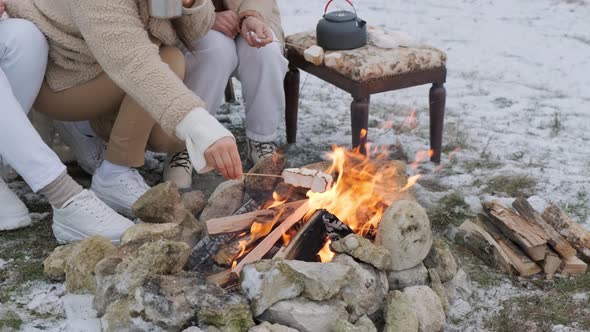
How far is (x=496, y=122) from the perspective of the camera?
4.40 m

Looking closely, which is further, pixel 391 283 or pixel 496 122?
pixel 496 122

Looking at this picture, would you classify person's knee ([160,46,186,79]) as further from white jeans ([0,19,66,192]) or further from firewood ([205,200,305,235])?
firewood ([205,200,305,235])

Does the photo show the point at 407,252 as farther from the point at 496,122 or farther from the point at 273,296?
the point at 496,122

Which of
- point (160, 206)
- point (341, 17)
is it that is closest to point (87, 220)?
point (160, 206)

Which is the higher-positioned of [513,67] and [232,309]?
[232,309]

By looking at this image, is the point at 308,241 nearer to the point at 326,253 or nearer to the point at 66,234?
the point at 326,253

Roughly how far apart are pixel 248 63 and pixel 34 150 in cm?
112

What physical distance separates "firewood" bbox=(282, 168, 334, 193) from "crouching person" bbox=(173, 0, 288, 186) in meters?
0.85

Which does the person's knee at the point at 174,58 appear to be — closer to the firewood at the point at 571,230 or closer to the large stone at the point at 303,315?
the large stone at the point at 303,315

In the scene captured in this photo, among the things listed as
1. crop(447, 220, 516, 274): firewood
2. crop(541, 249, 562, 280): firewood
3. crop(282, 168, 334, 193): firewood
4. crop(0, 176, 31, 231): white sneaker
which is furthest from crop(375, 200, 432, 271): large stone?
crop(0, 176, 31, 231): white sneaker

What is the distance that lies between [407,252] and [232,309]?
67 centimetres

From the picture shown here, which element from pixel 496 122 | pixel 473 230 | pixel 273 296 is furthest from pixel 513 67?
pixel 273 296

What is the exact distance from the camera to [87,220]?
9.23 feet

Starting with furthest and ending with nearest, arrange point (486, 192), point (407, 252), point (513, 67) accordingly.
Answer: point (513, 67)
point (486, 192)
point (407, 252)
